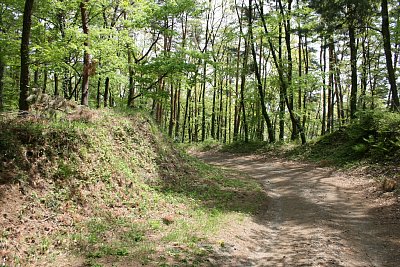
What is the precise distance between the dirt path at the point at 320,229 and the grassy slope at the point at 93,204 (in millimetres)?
761

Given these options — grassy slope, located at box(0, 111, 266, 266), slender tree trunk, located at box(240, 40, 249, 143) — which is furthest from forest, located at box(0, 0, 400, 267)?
slender tree trunk, located at box(240, 40, 249, 143)

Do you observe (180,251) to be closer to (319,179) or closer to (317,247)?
(317,247)

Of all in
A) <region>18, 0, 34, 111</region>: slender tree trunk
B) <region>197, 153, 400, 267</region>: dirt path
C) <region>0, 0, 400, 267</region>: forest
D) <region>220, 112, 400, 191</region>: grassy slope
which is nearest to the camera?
<region>0, 0, 400, 267</region>: forest

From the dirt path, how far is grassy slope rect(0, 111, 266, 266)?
76 cm

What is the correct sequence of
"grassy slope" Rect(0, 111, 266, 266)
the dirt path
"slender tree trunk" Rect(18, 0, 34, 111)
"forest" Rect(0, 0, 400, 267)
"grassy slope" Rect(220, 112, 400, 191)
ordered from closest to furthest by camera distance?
"grassy slope" Rect(0, 111, 266, 266) → "forest" Rect(0, 0, 400, 267) → the dirt path → "slender tree trunk" Rect(18, 0, 34, 111) → "grassy slope" Rect(220, 112, 400, 191)

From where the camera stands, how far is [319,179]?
15.0m

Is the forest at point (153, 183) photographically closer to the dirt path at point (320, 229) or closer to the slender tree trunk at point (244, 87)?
the dirt path at point (320, 229)

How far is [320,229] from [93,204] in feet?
20.4

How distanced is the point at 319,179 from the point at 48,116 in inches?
476

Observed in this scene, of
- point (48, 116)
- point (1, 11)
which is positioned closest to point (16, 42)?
point (1, 11)

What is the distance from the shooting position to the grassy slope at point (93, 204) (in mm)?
5992

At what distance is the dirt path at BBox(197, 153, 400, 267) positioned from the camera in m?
7.00

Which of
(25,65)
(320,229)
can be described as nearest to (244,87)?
(320,229)

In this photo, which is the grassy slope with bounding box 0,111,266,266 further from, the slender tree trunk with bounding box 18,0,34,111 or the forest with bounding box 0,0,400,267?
the slender tree trunk with bounding box 18,0,34,111
